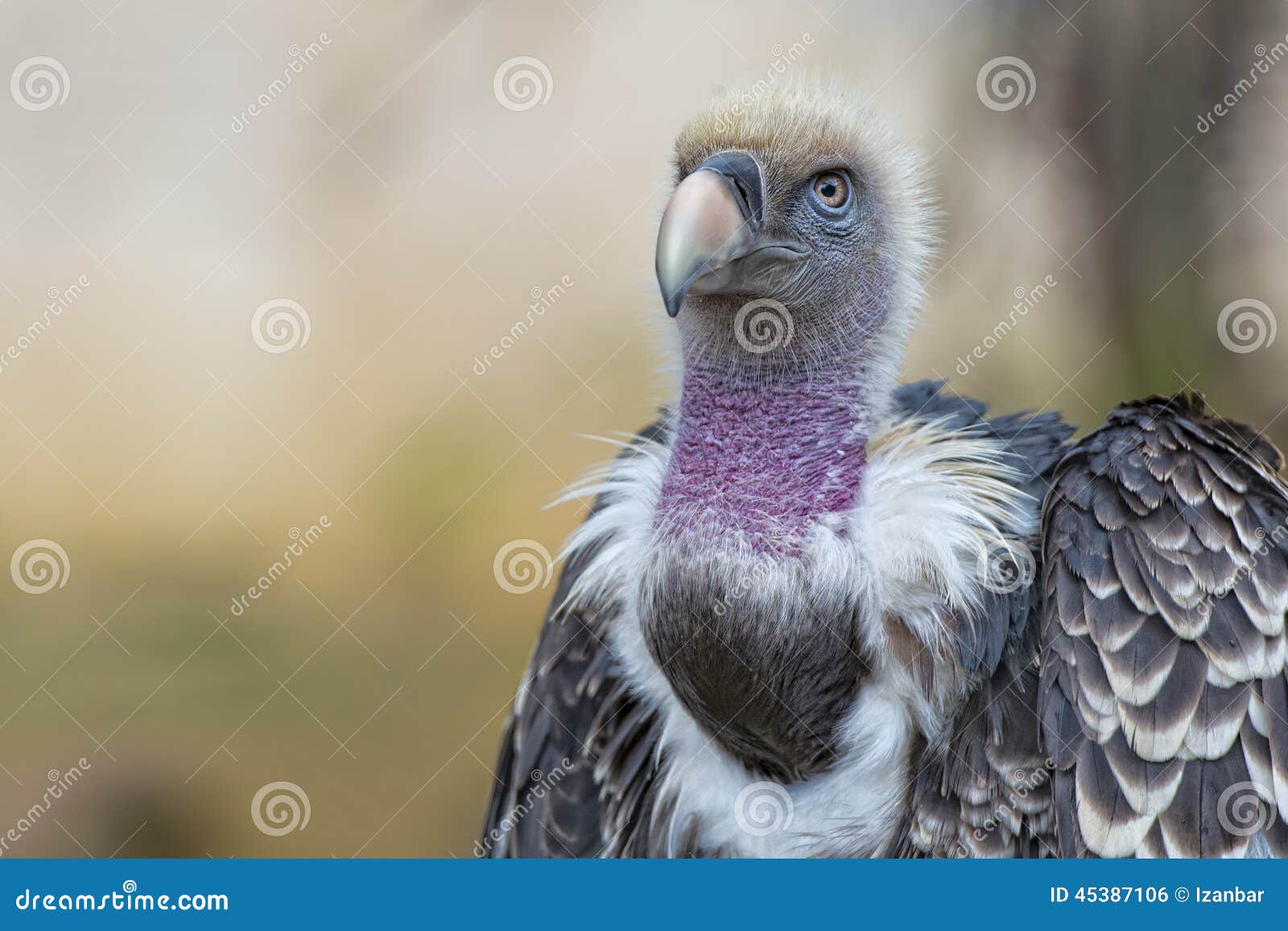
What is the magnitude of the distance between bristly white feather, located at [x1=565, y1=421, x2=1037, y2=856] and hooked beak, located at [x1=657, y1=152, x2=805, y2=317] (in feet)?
1.36

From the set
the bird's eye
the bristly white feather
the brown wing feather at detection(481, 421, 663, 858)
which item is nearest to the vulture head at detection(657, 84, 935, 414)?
the bird's eye

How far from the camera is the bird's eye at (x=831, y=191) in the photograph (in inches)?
84.7

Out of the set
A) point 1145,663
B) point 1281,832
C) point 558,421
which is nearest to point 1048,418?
point 1145,663

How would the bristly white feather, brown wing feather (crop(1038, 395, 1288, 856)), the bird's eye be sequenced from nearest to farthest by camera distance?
brown wing feather (crop(1038, 395, 1288, 856))
the bristly white feather
the bird's eye

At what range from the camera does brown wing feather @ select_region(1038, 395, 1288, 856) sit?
1882 millimetres

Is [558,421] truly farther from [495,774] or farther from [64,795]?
[64,795]

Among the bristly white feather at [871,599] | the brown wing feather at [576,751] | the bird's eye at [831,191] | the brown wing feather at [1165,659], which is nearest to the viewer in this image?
the brown wing feather at [1165,659]

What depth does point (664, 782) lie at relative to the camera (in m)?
2.40

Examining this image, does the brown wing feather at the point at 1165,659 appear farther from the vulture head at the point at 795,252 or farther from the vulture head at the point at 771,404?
the vulture head at the point at 795,252

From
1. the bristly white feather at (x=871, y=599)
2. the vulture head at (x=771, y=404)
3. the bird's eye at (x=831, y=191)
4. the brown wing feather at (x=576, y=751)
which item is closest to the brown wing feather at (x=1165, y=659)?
the bristly white feather at (x=871, y=599)

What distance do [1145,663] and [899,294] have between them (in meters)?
0.78

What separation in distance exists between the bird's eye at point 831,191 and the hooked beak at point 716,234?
0.12 meters

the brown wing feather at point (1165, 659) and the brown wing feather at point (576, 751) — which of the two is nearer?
the brown wing feather at point (1165, 659)

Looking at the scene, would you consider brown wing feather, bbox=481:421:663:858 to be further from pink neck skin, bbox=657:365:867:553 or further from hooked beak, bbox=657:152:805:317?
hooked beak, bbox=657:152:805:317
